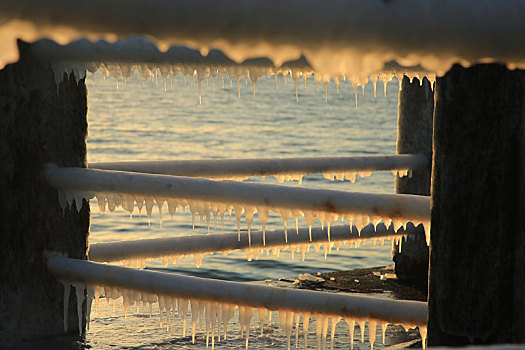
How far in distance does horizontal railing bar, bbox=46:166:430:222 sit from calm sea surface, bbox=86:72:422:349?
3.79 feet

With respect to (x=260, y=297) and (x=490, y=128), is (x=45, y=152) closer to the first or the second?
(x=260, y=297)

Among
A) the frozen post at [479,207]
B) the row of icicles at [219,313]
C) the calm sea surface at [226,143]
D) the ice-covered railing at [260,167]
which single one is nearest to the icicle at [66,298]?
the row of icicles at [219,313]

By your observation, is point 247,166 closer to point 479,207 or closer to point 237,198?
point 237,198

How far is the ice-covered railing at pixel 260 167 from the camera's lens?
186 inches

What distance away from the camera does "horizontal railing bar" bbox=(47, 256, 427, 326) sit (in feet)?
10.6

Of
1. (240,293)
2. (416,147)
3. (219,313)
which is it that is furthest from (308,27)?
(416,147)

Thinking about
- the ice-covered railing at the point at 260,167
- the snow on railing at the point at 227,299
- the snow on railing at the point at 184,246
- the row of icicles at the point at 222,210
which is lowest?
the snow on railing at the point at 227,299

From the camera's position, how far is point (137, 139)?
20.9 meters

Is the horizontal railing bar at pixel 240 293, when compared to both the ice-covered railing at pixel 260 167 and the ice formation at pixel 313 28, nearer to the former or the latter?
the ice-covered railing at pixel 260 167

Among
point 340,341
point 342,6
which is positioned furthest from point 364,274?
point 342,6

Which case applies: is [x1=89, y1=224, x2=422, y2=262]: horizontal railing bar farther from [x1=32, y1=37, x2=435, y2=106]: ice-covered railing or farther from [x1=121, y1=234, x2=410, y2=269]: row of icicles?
[x1=32, y1=37, x2=435, y2=106]: ice-covered railing

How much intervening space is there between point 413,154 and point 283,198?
3620 mm

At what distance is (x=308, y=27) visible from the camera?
749 mm

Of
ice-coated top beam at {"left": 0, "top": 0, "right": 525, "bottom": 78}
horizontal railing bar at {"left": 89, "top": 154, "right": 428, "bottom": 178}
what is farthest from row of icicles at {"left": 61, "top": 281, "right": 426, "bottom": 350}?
ice-coated top beam at {"left": 0, "top": 0, "right": 525, "bottom": 78}
